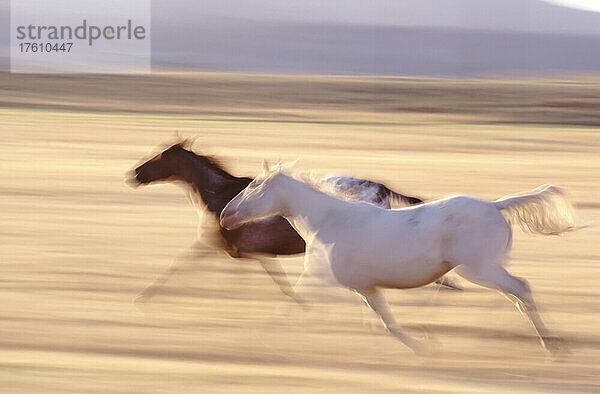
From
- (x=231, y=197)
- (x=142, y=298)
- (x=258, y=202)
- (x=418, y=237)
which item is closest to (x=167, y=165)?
(x=231, y=197)

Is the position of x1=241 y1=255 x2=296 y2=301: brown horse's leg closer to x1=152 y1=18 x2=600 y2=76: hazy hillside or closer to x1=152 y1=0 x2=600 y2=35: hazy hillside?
x1=152 y1=18 x2=600 y2=76: hazy hillside

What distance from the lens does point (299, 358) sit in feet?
21.9

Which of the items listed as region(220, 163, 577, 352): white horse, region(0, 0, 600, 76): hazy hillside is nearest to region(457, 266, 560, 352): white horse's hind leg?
region(220, 163, 577, 352): white horse

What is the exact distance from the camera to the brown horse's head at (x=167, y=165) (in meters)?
8.47

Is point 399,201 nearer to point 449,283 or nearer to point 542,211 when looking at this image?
point 449,283

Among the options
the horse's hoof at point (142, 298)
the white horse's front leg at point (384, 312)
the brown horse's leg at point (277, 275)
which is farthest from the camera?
the brown horse's leg at point (277, 275)

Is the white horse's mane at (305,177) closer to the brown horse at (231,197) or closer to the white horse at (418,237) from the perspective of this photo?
the white horse at (418,237)

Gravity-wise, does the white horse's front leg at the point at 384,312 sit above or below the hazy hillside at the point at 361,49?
below

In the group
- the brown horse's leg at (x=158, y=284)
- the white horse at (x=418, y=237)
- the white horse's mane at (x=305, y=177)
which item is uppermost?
the white horse's mane at (x=305, y=177)

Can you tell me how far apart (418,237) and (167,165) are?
2.66m

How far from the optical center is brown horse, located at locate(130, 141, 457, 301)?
25.1ft

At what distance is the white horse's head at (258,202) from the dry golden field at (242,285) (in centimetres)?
59

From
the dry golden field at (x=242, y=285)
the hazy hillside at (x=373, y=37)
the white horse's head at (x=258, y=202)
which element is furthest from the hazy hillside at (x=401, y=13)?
the white horse's head at (x=258, y=202)

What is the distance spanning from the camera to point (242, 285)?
8.77 m
